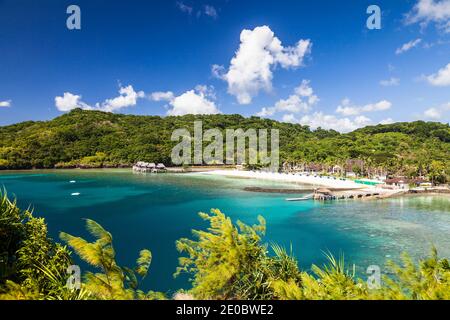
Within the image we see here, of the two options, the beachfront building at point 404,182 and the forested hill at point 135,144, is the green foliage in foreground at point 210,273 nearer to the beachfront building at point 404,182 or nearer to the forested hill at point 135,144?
the beachfront building at point 404,182

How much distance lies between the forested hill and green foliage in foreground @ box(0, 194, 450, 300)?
46.3m

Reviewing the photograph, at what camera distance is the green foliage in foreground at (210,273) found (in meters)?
5.03

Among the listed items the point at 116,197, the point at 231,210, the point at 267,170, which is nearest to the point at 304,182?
the point at 267,170

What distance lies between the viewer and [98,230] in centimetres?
565

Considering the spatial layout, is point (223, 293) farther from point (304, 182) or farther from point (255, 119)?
point (255, 119)

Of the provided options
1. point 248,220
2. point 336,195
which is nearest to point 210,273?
point 248,220

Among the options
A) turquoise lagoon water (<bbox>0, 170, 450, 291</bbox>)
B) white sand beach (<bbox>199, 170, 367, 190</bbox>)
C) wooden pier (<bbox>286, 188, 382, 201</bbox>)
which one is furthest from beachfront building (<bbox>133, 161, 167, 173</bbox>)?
wooden pier (<bbox>286, 188, 382, 201</bbox>)

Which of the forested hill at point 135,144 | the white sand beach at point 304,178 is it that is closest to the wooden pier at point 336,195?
the white sand beach at point 304,178

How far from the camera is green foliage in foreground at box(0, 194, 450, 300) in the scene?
5031 millimetres

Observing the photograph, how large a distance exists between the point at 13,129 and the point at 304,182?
68588 millimetres

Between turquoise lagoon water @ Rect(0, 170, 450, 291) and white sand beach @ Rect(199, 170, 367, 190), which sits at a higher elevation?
white sand beach @ Rect(199, 170, 367, 190)

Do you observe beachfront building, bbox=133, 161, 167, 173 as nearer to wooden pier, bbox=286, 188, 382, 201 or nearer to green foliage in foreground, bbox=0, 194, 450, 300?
wooden pier, bbox=286, 188, 382, 201

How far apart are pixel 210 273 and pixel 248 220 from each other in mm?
16142

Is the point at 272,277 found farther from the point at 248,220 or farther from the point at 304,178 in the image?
the point at 304,178
